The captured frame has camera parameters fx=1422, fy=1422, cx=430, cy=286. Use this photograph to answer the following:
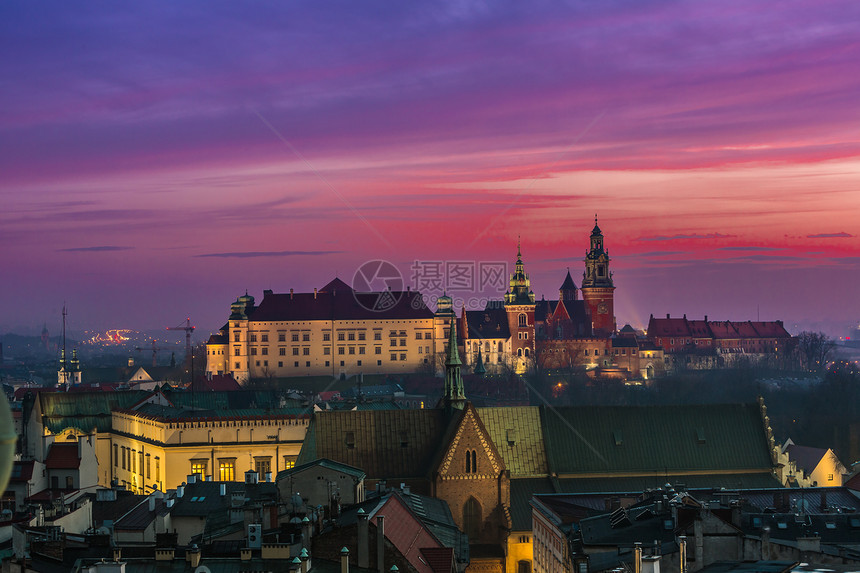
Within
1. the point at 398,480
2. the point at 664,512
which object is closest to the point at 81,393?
the point at 398,480

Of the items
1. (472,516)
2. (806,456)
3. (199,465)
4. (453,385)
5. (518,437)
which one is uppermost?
(453,385)

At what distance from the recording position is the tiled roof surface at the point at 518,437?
6756 cm

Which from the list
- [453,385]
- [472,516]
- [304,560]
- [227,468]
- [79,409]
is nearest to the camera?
[304,560]

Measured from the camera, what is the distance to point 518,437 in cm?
6844

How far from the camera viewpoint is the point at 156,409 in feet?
307

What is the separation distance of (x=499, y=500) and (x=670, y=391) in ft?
420

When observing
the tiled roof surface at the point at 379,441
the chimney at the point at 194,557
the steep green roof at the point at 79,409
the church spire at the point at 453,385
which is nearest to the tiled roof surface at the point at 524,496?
the tiled roof surface at the point at 379,441

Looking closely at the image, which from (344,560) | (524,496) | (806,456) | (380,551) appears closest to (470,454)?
(524,496)

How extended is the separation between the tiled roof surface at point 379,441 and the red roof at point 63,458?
15.0 m

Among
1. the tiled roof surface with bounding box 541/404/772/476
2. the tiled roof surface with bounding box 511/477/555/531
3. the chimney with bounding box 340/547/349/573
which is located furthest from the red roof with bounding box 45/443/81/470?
the chimney with bounding box 340/547/349/573

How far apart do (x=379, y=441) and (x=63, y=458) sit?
19.2m

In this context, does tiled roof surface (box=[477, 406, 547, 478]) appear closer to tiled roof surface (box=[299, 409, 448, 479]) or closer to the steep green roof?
tiled roof surface (box=[299, 409, 448, 479])

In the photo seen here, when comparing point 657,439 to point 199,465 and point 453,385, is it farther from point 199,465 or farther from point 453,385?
point 199,465

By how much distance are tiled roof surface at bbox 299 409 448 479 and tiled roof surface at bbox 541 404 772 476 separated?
5.96 m
